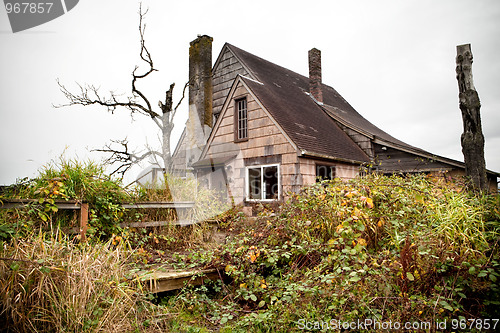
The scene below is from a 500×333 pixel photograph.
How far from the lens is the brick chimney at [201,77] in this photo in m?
13.4

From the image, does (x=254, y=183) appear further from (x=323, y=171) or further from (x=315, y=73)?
(x=315, y=73)

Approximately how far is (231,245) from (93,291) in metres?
2.33

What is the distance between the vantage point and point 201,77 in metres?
13.6

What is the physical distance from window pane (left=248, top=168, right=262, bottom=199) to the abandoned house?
0.11 ft

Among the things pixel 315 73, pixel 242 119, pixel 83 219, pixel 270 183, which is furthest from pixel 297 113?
pixel 83 219

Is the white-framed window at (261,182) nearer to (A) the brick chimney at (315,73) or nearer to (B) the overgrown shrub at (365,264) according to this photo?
(B) the overgrown shrub at (365,264)

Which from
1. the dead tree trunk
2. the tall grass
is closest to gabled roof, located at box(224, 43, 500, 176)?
the dead tree trunk

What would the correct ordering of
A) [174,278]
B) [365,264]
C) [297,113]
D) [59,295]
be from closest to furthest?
[59,295], [365,264], [174,278], [297,113]

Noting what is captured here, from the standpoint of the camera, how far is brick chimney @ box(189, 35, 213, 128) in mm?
13438

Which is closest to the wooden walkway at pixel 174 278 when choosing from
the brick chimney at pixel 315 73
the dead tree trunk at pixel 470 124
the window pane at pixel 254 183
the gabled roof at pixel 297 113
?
the dead tree trunk at pixel 470 124

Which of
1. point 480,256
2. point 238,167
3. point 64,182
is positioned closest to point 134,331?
point 64,182

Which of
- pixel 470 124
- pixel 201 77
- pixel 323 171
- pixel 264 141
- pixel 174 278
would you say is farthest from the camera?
pixel 201 77

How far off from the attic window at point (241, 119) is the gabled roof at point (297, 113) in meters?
0.73

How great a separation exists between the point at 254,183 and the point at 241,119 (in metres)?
2.46
